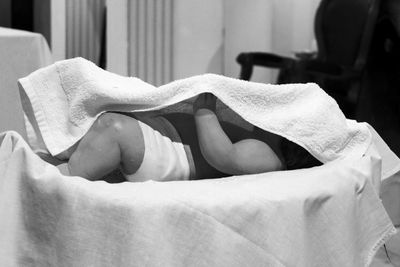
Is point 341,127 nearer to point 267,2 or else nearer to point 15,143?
point 15,143

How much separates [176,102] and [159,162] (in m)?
0.09

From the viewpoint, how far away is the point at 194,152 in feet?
3.23

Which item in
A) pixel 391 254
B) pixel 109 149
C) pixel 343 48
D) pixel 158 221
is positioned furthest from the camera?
pixel 343 48

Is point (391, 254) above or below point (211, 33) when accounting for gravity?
→ below

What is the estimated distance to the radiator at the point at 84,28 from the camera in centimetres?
255

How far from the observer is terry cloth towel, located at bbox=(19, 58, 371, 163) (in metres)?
0.92

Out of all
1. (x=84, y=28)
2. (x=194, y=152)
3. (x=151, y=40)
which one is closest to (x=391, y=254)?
(x=194, y=152)

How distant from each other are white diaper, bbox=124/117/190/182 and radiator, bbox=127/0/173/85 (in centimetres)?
156

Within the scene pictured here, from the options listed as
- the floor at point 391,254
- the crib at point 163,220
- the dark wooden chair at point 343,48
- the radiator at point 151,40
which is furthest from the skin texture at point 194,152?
the radiator at point 151,40

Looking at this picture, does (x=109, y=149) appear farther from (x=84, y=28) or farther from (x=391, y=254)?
(x=84, y=28)

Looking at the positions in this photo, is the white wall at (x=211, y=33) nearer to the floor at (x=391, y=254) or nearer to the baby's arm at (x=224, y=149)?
the floor at (x=391, y=254)

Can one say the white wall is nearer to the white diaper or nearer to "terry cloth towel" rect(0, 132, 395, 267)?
the white diaper

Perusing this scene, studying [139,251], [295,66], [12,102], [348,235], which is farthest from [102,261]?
[295,66]

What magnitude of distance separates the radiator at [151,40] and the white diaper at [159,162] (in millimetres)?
1559
